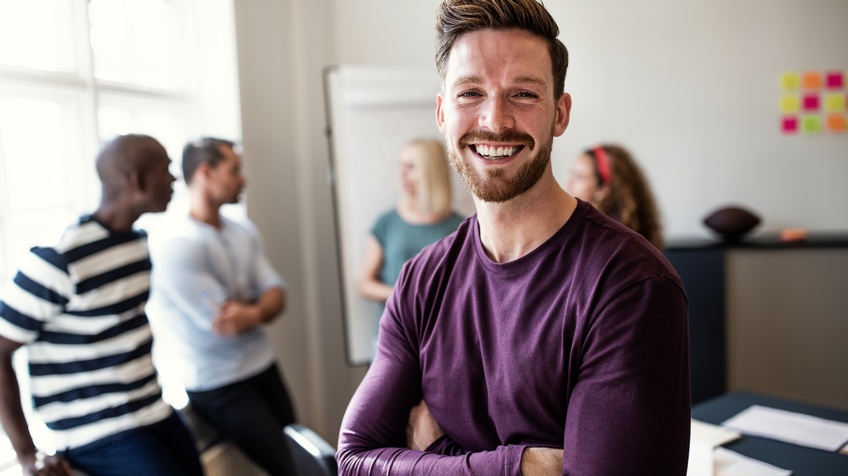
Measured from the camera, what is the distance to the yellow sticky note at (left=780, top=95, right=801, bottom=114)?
3.54 m

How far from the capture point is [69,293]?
1.82 meters

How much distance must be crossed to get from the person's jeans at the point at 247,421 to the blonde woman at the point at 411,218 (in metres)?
0.81

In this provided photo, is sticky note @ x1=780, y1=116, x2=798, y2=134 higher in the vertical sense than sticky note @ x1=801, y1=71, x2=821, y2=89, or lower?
lower

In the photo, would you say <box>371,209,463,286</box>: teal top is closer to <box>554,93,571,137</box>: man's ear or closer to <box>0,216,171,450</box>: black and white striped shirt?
<box>0,216,171,450</box>: black and white striped shirt

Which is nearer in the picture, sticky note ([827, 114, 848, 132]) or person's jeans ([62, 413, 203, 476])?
person's jeans ([62, 413, 203, 476])

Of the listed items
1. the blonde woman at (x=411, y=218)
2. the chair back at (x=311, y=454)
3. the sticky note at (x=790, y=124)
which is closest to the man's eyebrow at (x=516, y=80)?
the chair back at (x=311, y=454)

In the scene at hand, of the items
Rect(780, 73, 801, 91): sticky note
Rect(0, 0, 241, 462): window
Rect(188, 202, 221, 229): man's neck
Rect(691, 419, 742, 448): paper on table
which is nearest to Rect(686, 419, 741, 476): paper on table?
Rect(691, 419, 742, 448): paper on table

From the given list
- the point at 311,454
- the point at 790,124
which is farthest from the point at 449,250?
the point at 790,124

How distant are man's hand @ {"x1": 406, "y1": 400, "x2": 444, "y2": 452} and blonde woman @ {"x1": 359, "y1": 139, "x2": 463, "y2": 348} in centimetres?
179

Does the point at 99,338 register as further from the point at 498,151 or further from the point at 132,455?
the point at 498,151

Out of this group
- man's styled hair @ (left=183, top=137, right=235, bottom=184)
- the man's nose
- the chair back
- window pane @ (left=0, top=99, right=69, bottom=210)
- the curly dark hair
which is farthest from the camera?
the curly dark hair

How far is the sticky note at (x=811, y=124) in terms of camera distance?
11.5 feet

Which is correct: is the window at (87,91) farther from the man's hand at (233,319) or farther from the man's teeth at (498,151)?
the man's teeth at (498,151)

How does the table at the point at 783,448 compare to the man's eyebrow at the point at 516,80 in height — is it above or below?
below
